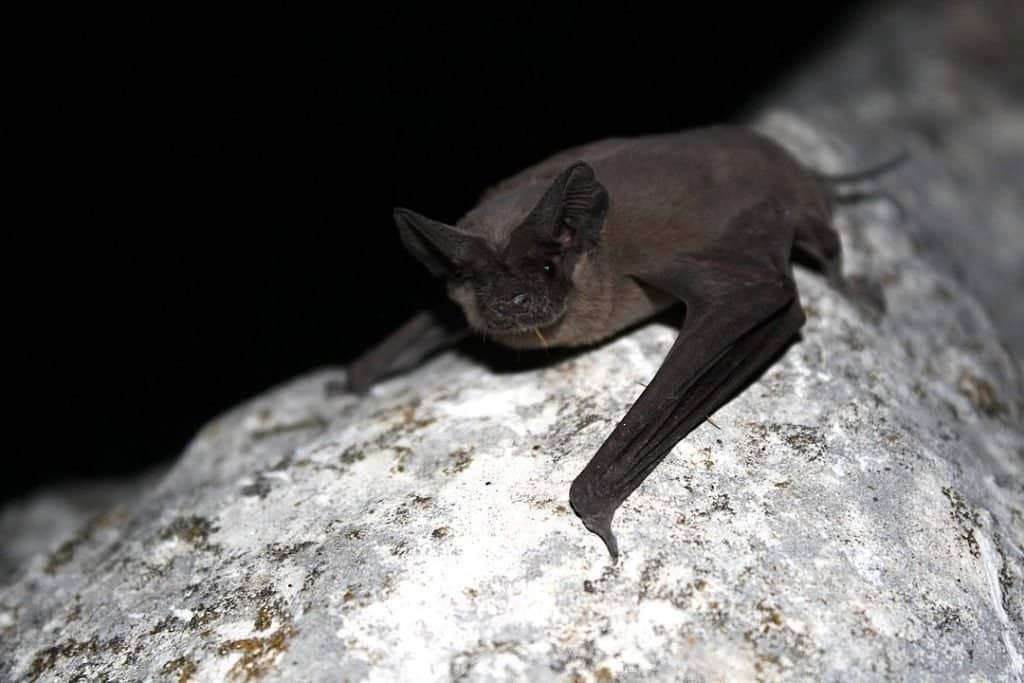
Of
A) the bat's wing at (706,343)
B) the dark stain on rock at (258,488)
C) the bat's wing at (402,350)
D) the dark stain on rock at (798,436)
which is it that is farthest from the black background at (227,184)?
the dark stain on rock at (798,436)

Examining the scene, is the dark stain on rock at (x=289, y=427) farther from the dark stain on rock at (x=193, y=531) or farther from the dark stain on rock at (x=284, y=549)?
the dark stain on rock at (x=284, y=549)

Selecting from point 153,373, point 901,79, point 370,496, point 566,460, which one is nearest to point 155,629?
point 370,496

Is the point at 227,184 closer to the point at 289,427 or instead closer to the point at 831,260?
the point at 289,427

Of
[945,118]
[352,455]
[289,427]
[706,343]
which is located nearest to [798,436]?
[706,343]

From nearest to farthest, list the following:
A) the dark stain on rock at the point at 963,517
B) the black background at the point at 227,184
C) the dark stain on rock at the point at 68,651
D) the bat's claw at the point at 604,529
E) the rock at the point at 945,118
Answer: the bat's claw at the point at 604,529 < the dark stain on rock at the point at 963,517 < the dark stain on rock at the point at 68,651 < the rock at the point at 945,118 < the black background at the point at 227,184

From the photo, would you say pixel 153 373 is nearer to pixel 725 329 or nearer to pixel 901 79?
pixel 725 329

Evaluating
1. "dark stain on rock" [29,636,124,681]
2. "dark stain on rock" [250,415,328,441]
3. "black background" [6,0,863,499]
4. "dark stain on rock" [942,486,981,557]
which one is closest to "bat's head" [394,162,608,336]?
"dark stain on rock" [250,415,328,441]

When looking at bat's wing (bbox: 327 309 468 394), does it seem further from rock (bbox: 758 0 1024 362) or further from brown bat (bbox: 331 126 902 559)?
rock (bbox: 758 0 1024 362)
